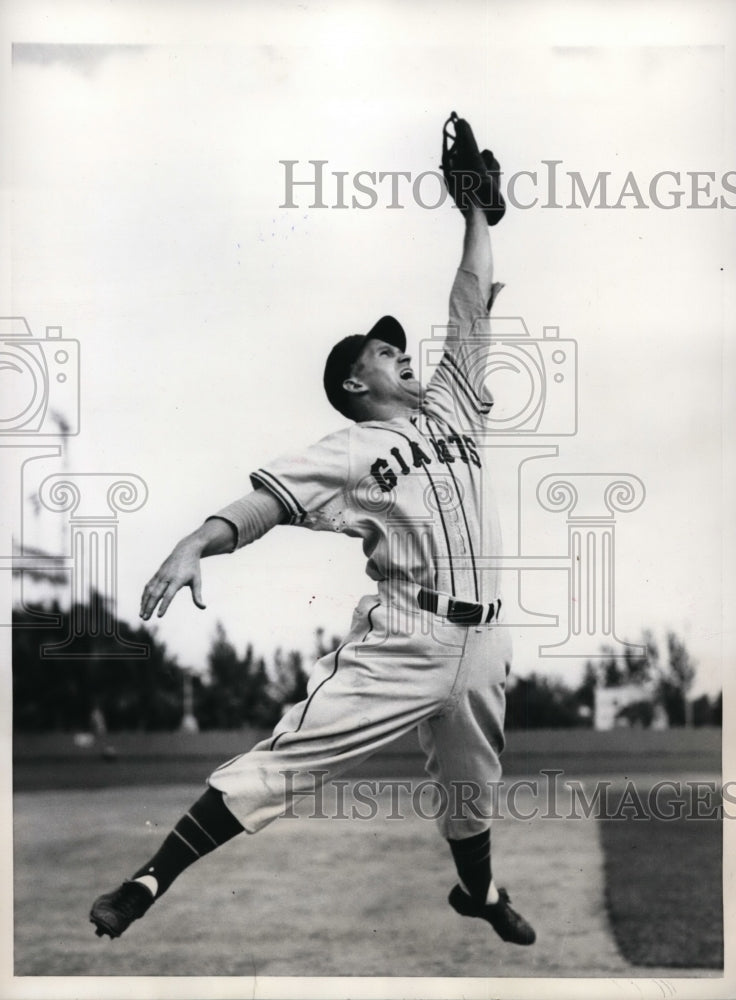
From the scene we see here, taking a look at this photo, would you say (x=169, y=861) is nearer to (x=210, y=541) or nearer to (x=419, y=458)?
(x=210, y=541)

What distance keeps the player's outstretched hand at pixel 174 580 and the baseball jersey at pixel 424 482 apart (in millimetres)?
131

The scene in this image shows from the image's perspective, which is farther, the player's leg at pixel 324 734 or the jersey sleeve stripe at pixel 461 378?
the jersey sleeve stripe at pixel 461 378

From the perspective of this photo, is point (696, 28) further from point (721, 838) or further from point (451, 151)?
point (721, 838)

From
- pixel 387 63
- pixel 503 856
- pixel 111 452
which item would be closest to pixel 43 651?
pixel 111 452

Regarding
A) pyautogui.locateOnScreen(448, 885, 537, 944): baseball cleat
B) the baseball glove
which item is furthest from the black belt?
the baseball glove

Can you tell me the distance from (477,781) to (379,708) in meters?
0.34

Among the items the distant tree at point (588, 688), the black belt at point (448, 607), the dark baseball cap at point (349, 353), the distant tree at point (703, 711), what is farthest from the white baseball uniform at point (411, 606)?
the distant tree at point (703, 711)

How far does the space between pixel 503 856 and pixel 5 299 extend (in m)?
1.97

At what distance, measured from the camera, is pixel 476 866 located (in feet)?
9.64

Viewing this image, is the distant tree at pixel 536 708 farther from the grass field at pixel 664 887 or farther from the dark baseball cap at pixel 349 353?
the dark baseball cap at pixel 349 353

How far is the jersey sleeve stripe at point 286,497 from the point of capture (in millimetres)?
2922

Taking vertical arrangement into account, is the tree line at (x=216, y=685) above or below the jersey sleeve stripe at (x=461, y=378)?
below

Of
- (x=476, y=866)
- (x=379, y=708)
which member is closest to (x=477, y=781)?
(x=476, y=866)

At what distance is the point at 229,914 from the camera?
9.70 ft
